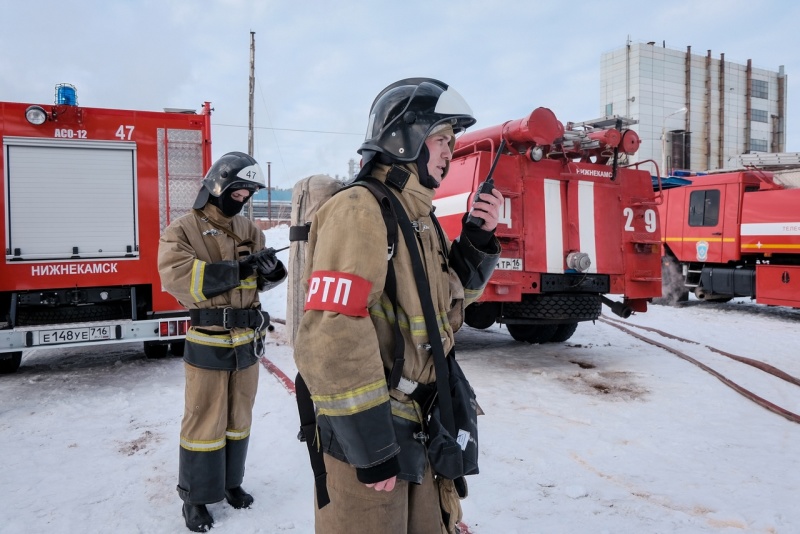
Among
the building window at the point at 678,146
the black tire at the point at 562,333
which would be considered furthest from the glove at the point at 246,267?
the building window at the point at 678,146

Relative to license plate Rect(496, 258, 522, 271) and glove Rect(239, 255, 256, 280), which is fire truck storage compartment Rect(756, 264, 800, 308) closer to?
license plate Rect(496, 258, 522, 271)

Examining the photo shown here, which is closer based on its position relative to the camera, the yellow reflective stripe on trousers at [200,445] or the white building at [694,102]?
the yellow reflective stripe on trousers at [200,445]

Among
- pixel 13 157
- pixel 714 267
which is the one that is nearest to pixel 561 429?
pixel 13 157

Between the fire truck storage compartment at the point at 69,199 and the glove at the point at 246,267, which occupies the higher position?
the fire truck storage compartment at the point at 69,199

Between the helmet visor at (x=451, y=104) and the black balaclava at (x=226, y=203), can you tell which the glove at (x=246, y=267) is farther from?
the helmet visor at (x=451, y=104)

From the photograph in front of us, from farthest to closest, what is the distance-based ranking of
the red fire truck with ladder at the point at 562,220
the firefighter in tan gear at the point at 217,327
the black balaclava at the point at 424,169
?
the red fire truck with ladder at the point at 562,220 → the firefighter in tan gear at the point at 217,327 → the black balaclava at the point at 424,169

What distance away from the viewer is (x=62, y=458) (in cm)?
400

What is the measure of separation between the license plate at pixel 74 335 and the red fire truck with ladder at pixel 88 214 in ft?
0.03

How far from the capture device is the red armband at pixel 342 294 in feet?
5.01

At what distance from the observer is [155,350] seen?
7.16 meters

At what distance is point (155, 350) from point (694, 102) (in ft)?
128

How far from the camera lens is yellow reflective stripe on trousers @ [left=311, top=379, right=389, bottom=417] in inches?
59.8

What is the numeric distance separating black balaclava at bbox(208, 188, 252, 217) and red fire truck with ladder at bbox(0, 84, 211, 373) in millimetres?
3326

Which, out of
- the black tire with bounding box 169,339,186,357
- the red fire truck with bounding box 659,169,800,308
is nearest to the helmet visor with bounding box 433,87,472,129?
the black tire with bounding box 169,339,186,357
